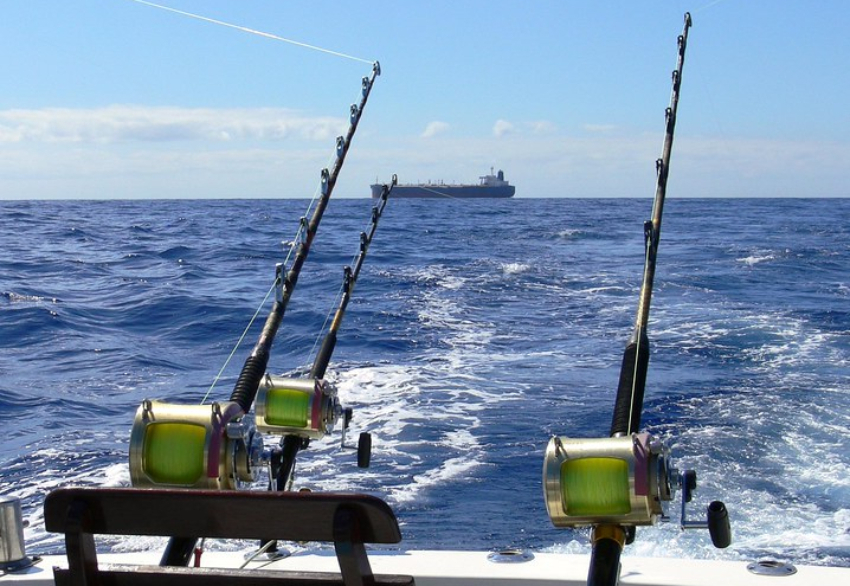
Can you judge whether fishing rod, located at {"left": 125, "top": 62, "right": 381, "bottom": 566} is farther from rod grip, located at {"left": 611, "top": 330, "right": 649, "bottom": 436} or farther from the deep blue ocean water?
the deep blue ocean water

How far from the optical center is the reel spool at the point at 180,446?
242cm

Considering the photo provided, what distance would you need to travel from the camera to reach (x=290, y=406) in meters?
3.23

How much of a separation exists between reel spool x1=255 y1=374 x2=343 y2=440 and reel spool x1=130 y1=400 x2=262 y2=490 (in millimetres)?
781

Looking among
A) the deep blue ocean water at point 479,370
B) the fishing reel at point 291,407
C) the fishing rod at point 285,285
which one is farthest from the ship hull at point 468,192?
the fishing reel at point 291,407

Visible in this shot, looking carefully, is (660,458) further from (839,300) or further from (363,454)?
(839,300)

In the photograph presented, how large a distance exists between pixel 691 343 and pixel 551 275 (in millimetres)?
6397

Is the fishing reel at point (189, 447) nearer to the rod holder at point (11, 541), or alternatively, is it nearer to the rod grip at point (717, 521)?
the rod holder at point (11, 541)

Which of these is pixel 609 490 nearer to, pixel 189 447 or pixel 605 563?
pixel 605 563

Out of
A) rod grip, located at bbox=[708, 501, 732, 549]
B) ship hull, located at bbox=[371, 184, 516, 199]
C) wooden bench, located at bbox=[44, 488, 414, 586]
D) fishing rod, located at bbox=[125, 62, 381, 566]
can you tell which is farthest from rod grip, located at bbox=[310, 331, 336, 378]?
ship hull, located at bbox=[371, 184, 516, 199]

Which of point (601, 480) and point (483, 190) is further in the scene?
point (483, 190)

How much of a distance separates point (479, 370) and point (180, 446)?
6818 mm

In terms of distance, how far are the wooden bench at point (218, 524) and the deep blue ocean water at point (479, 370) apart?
2.92 meters

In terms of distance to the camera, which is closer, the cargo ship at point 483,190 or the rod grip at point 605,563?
the rod grip at point 605,563

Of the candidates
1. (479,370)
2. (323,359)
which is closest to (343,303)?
(323,359)
